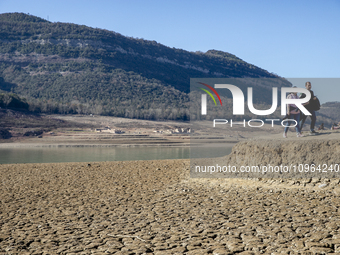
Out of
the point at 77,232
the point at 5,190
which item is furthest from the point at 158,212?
the point at 5,190

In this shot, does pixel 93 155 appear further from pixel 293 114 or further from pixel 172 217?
pixel 172 217

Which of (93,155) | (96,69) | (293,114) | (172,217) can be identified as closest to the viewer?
(172,217)

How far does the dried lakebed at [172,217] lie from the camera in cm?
344

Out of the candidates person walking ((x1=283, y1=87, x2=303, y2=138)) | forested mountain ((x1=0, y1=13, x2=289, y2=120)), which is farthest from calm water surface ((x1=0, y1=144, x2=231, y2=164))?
forested mountain ((x1=0, y1=13, x2=289, y2=120))

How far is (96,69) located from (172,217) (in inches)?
3128

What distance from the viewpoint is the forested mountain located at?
200ft

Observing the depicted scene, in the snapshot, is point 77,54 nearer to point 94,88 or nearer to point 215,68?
point 94,88

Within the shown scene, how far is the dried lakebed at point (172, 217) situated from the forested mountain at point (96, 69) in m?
42.5

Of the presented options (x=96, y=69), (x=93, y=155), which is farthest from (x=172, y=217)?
(x=96, y=69)

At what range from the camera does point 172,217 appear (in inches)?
183

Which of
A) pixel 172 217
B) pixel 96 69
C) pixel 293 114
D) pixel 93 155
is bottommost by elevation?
pixel 93 155

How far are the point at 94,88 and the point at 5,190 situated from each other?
65427 millimetres

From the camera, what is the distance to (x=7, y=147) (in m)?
32.1

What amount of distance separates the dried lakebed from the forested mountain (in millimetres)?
42508
